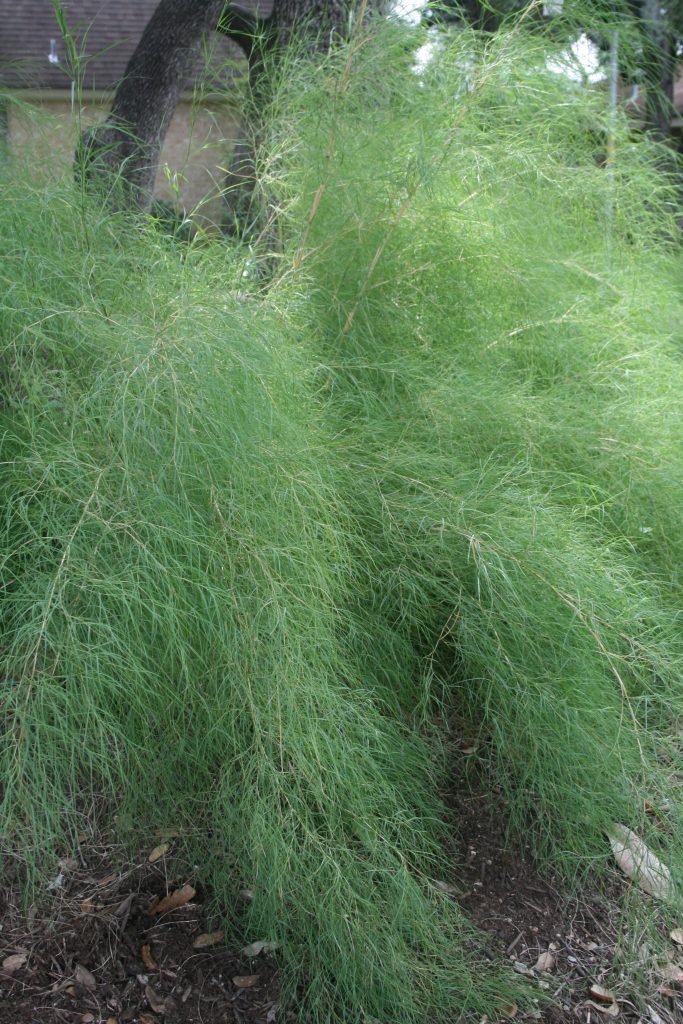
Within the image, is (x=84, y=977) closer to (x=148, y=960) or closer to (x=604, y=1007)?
(x=148, y=960)

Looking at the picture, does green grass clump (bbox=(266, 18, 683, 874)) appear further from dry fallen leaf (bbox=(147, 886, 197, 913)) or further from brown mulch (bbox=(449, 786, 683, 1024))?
dry fallen leaf (bbox=(147, 886, 197, 913))

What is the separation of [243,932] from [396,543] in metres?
0.86

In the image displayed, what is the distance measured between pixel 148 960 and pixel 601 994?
2.91 feet

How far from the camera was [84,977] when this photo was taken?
6.24ft

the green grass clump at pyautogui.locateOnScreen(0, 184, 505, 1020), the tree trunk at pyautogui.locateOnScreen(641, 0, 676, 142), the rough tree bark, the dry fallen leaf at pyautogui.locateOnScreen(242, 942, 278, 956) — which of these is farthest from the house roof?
the dry fallen leaf at pyautogui.locateOnScreen(242, 942, 278, 956)

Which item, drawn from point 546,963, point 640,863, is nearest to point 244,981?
point 546,963

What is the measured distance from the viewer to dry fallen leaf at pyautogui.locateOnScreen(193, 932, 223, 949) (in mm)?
1971

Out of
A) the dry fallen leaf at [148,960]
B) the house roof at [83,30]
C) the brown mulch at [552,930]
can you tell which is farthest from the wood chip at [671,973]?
the house roof at [83,30]

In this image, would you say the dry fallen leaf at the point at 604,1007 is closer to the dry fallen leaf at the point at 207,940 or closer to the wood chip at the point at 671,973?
the wood chip at the point at 671,973

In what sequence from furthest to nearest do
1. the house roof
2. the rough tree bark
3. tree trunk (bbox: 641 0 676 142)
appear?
the house roof
tree trunk (bbox: 641 0 676 142)
the rough tree bark

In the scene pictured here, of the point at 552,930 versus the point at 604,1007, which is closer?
the point at 604,1007

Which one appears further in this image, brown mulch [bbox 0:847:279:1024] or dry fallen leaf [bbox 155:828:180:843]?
dry fallen leaf [bbox 155:828:180:843]

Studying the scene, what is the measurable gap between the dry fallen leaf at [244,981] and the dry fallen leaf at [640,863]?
30.3 inches

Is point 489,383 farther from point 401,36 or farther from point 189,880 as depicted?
point 189,880
